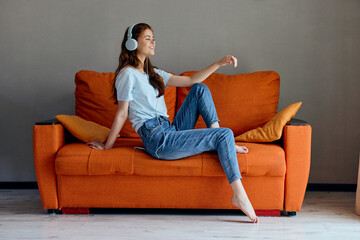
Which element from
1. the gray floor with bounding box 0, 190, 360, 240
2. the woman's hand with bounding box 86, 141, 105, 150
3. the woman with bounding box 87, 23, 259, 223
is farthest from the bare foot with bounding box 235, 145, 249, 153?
the woman's hand with bounding box 86, 141, 105, 150

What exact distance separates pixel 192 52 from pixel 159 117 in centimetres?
111

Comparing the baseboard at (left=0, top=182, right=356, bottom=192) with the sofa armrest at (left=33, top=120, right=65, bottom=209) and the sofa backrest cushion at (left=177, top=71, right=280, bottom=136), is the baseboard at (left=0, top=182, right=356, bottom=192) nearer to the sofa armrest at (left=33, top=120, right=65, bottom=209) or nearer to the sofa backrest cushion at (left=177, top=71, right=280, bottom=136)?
the sofa backrest cushion at (left=177, top=71, right=280, bottom=136)

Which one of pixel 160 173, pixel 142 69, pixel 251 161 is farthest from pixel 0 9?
pixel 251 161

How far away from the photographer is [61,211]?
2.71 m

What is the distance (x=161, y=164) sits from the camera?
2516 mm

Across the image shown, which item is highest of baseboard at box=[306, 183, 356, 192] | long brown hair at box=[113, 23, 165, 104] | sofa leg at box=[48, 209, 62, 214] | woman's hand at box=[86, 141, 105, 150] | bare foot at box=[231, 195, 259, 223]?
long brown hair at box=[113, 23, 165, 104]

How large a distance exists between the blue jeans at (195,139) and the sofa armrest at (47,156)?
0.56 m

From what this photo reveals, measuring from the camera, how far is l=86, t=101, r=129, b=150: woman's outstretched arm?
2.53 m

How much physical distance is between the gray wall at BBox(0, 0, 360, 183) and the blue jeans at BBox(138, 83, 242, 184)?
3.20ft

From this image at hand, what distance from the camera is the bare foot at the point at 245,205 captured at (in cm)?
243

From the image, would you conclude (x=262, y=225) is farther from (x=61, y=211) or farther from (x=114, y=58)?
(x=114, y=58)

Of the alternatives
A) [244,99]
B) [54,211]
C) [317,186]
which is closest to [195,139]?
[244,99]

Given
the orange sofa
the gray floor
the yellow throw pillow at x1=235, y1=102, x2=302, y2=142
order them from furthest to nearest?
the yellow throw pillow at x1=235, y1=102, x2=302, y2=142 < the orange sofa < the gray floor

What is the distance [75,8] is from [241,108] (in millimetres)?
1669
